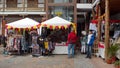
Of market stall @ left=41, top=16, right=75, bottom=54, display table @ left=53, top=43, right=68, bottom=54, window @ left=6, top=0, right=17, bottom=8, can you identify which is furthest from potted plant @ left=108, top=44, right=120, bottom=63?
window @ left=6, top=0, right=17, bottom=8

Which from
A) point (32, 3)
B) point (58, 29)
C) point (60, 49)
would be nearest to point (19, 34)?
point (58, 29)

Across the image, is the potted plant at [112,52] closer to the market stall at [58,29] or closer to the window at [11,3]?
the market stall at [58,29]

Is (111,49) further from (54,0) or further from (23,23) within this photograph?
(54,0)

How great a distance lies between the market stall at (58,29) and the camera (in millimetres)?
21562

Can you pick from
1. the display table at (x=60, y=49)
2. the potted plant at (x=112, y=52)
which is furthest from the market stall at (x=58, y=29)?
the potted plant at (x=112, y=52)

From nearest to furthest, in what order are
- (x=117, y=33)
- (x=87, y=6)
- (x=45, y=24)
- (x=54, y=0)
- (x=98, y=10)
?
1. (x=117, y=33)
2. (x=45, y=24)
3. (x=98, y=10)
4. (x=54, y=0)
5. (x=87, y=6)

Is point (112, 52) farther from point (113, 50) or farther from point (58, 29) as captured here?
point (58, 29)

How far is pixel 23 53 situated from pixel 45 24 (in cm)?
269

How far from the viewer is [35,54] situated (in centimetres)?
2067

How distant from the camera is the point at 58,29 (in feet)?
76.8

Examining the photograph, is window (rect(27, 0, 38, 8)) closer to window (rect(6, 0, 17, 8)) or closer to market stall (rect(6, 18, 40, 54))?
window (rect(6, 0, 17, 8))

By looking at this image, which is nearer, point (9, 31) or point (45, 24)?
point (45, 24)

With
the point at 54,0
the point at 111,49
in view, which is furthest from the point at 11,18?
the point at 111,49

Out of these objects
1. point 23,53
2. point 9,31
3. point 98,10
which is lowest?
point 23,53
